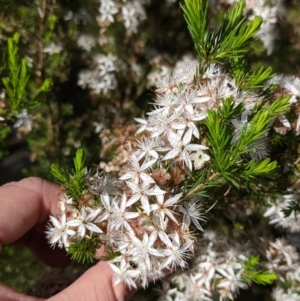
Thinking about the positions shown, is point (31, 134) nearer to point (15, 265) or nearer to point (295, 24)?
point (15, 265)

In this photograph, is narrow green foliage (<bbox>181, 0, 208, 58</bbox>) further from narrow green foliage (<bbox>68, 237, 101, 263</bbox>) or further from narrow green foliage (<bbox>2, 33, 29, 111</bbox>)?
narrow green foliage (<bbox>2, 33, 29, 111</bbox>)

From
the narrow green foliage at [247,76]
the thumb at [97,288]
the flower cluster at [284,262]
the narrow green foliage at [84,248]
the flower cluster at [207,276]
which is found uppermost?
the narrow green foliage at [247,76]

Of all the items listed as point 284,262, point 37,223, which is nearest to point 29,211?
point 37,223

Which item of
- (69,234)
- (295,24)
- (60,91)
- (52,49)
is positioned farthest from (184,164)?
(295,24)

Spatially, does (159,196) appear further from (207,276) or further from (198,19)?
(207,276)

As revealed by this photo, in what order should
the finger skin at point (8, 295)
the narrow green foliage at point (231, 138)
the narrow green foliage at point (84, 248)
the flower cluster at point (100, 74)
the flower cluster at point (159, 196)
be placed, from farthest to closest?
the flower cluster at point (100, 74) → the finger skin at point (8, 295) → the narrow green foliage at point (84, 248) → the flower cluster at point (159, 196) → the narrow green foliage at point (231, 138)

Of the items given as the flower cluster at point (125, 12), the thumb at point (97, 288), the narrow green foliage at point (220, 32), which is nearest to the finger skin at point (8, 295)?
the thumb at point (97, 288)

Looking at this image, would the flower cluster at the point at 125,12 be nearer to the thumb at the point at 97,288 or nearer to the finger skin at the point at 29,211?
the finger skin at the point at 29,211
